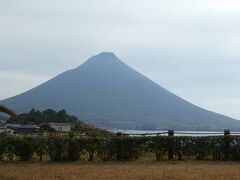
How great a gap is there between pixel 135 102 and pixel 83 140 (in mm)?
151838

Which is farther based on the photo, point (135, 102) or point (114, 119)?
point (135, 102)

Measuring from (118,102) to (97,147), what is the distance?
515 ft

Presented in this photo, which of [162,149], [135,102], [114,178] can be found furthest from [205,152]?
[135,102]

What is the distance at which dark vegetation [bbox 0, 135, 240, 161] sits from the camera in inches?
634

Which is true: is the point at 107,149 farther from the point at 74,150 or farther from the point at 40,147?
the point at 40,147

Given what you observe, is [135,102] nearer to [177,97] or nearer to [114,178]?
[177,97]

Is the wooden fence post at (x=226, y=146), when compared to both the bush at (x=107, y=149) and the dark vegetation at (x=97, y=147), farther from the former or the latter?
the bush at (x=107, y=149)

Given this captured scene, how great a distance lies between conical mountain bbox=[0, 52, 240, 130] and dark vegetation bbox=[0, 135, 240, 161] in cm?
10162

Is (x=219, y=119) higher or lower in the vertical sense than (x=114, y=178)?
higher

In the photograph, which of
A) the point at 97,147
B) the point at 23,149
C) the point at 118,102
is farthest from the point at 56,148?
the point at 118,102

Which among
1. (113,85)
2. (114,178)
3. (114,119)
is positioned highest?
(113,85)

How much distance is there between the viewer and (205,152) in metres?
15.9


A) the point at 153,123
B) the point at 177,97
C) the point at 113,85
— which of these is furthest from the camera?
the point at 113,85

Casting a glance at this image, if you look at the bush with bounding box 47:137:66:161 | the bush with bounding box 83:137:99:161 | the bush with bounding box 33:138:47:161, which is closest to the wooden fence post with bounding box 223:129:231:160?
the bush with bounding box 83:137:99:161
